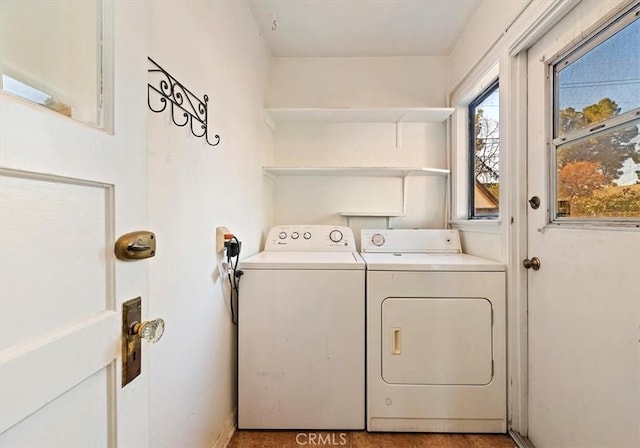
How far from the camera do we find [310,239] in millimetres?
2162

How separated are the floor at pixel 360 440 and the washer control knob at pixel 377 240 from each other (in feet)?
3.78

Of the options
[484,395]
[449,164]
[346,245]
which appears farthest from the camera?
[449,164]

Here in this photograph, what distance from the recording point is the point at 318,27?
6.66ft

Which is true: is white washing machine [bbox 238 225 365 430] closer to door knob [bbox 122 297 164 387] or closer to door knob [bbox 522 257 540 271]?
door knob [bbox 522 257 540 271]

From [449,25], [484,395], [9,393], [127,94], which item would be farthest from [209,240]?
[449,25]

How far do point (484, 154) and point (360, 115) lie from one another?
0.91 meters

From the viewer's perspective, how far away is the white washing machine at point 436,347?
154 centimetres

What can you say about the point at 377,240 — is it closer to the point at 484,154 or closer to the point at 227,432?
the point at 484,154

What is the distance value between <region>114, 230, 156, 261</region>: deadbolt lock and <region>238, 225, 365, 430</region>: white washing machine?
963 millimetres

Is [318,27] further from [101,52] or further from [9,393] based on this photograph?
[9,393]

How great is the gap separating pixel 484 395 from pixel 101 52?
6.56 feet

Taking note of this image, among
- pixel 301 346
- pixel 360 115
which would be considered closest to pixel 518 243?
pixel 301 346

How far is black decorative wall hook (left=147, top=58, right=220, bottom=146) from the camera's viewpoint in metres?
0.90

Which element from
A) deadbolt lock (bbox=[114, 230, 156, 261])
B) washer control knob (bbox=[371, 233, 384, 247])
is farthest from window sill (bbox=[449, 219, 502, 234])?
deadbolt lock (bbox=[114, 230, 156, 261])
